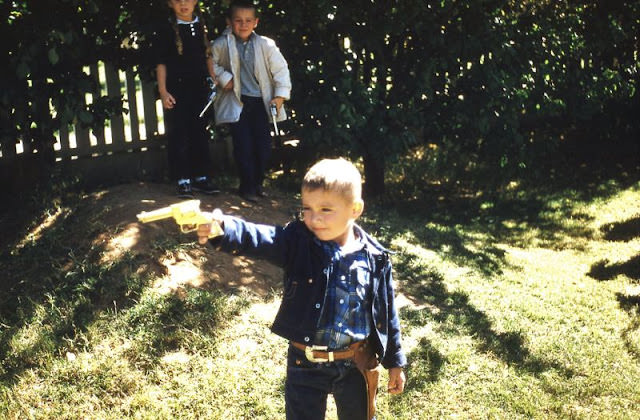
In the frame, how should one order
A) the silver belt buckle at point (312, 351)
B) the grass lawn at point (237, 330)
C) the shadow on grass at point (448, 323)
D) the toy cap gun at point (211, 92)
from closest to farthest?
the silver belt buckle at point (312, 351)
the grass lawn at point (237, 330)
the shadow on grass at point (448, 323)
the toy cap gun at point (211, 92)

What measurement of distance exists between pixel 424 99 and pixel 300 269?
202 inches

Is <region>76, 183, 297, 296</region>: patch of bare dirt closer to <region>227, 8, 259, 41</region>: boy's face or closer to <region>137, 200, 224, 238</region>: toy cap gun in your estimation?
<region>227, 8, 259, 41</region>: boy's face

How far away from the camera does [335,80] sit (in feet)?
22.2

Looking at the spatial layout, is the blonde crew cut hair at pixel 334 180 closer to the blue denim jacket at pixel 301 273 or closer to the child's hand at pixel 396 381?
the blue denim jacket at pixel 301 273

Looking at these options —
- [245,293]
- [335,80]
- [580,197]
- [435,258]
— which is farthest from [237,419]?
[580,197]

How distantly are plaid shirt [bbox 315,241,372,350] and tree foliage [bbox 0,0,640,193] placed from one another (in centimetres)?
349

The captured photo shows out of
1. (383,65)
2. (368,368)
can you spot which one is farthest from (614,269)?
(368,368)

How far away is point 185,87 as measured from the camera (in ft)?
19.9

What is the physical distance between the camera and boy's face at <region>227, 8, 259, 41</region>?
585 cm

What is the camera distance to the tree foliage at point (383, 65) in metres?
5.70

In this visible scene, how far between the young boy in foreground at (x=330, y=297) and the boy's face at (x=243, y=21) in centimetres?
344

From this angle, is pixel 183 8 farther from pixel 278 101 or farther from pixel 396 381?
pixel 396 381

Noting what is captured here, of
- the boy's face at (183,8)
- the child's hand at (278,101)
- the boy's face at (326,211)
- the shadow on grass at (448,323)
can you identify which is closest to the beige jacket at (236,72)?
the child's hand at (278,101)

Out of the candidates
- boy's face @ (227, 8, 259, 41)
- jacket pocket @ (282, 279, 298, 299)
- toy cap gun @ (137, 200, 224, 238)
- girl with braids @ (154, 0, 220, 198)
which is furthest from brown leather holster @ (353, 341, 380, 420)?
boy's face @ (227, 8, 259, 41)
